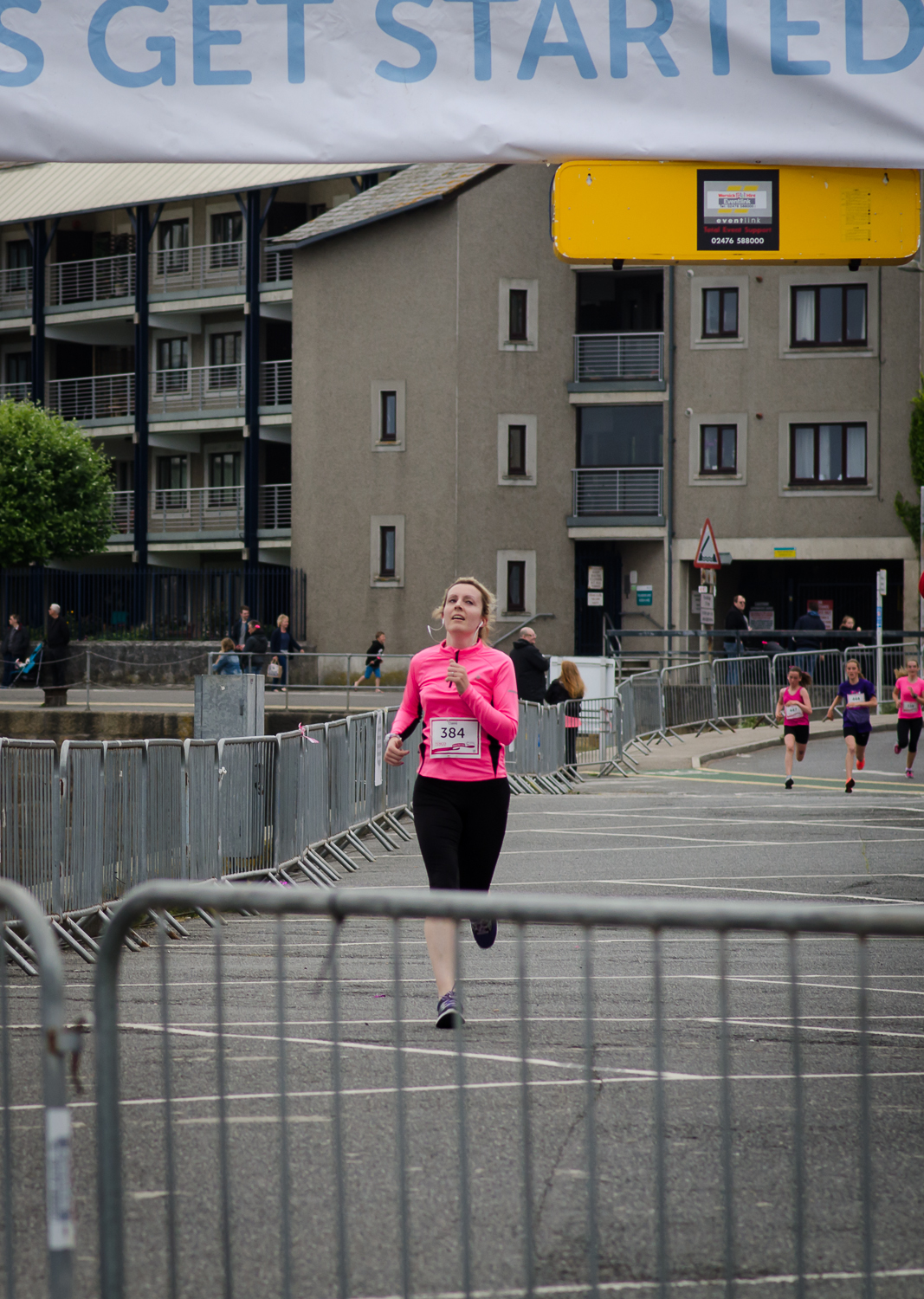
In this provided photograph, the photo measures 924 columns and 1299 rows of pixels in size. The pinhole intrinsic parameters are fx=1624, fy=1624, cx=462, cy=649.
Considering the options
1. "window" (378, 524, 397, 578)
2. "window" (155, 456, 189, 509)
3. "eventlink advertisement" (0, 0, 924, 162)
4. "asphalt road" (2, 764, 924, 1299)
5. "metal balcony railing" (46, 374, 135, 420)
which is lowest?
"asphalt road" (2, 764, 924, 1299)

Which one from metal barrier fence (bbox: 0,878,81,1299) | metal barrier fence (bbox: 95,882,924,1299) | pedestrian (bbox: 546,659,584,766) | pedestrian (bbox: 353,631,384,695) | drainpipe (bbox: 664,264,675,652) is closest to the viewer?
metal barrier fence (bbox: 0,878,81,1299)

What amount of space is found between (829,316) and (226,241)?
61.8 feet

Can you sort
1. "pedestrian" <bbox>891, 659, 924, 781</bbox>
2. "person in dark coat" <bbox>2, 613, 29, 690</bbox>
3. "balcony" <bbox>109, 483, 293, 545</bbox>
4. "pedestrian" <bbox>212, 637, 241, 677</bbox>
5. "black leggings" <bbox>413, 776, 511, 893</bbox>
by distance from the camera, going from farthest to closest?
"balcony" <bbox>109, 483, 293, 545</bbox>, "person in dark coat" <bbox>2, 613, 29, 690</bbox>, "pedestrian" <bbox>212, 637, 241, 677</bbox>, "pedestrian" <bbox>891, 659, 924, 781</bbox>, "black leggings" <bbox>413, 776, 511, 893</bbox>

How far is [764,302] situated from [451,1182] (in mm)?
39462

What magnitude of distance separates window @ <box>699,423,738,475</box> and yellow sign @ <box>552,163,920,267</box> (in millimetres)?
38564

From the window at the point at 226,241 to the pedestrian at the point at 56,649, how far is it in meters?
20.5

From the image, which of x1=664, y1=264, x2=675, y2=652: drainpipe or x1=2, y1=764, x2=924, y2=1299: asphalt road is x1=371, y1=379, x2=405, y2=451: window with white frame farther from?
x1=2, y1=764, x2=924, y2=1299: asphalt road

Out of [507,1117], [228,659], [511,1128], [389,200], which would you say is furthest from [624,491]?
[511,1128]

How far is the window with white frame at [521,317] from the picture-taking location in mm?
42750

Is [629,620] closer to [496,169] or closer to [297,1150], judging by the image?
[496,169]

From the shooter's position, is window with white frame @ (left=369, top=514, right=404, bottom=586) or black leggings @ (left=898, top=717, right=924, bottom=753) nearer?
black leggings @ (left=898, top=717, right=924, bottom=753)

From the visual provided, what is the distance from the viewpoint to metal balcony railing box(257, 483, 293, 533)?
47.5 metres

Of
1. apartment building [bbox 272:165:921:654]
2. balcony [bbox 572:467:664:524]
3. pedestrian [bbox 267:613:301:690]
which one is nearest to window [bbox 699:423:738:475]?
apartment building [bbox 272:165:921:654]

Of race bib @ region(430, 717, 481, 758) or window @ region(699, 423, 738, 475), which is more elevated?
window @ region(699, 423, 738, 475)
